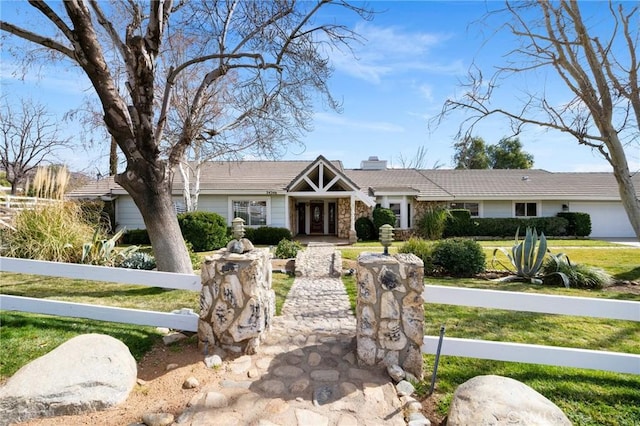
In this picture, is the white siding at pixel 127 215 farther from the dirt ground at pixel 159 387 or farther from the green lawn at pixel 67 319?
the dirt ground at pixel 159 387

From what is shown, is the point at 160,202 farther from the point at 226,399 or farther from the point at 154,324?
the point at 226,399

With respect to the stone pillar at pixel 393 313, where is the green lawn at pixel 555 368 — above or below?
below

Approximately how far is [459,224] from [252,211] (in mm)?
12494

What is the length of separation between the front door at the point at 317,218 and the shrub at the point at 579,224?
15.8 metres

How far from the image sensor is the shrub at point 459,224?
19.7 m

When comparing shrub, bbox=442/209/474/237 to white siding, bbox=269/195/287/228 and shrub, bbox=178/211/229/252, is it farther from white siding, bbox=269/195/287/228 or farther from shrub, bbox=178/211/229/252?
shrub, bbox=178/211/229/252

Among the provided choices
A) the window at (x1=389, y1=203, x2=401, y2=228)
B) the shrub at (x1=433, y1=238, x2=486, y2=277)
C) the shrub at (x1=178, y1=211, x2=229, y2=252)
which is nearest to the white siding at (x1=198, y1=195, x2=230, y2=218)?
the shrub at (x1=178, y1=211, x2=229, y2=252)

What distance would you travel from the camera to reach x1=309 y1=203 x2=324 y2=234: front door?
2241 cm

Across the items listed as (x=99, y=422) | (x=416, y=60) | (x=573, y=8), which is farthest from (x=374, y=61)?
(x=99, y=422)

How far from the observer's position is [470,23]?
8.28 metres

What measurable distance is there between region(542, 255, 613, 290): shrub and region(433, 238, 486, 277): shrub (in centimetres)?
173

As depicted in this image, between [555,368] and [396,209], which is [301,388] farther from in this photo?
[396,209]

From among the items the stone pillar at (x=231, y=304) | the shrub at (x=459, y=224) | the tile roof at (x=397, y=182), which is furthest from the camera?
the tile roof at (x=397, y=182)

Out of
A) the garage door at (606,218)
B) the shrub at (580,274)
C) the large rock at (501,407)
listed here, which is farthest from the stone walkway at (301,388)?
the garage door at (606,218)
